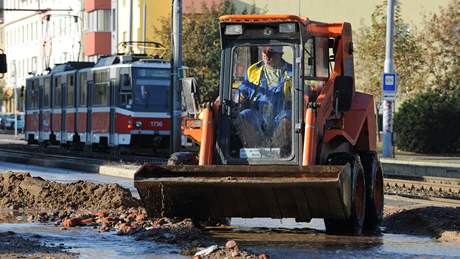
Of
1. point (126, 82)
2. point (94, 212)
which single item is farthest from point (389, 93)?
point (94, 212)

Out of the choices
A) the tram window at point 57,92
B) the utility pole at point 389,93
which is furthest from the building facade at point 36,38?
the utility pole at point 389,93

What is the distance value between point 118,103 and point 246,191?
2604cm

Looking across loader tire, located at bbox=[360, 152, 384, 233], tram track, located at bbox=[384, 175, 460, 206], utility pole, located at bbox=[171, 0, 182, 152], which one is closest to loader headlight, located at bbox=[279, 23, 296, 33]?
loader tire, located at bbox=[360, 152, 384, 233]

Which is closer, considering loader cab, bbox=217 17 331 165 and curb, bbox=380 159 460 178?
loader cab, bbox=217 17 331 165

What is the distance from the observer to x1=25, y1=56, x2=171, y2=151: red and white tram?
127 feet

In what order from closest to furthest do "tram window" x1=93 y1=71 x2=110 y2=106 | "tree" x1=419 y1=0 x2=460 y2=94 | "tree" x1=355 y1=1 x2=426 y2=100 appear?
"tram window" x1=93 y1=71 x2=110 y2=106, "tree" x1=419 y1=0 x2=460 y2=94, "tree" x1=355 y1=1 x2=426 y2=100

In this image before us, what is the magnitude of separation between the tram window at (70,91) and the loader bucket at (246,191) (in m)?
30.5

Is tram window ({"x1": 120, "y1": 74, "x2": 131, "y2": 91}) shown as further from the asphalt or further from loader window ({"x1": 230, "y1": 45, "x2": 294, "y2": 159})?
loader window ({"x1": 230, "y1": 45, "x2": 294, "y2": 159})

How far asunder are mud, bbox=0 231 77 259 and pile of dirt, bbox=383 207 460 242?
490 cm

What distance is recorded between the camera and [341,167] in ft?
42.8

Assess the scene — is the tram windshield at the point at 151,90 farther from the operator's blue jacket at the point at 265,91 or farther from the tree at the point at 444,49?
the operator's blue jacket at the point at 265,91

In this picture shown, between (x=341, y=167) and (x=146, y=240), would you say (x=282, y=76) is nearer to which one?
(x=341, y=167)

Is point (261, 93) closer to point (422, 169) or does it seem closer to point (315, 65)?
point (315, 65)

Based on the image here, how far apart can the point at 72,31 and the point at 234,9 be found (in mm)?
24780
